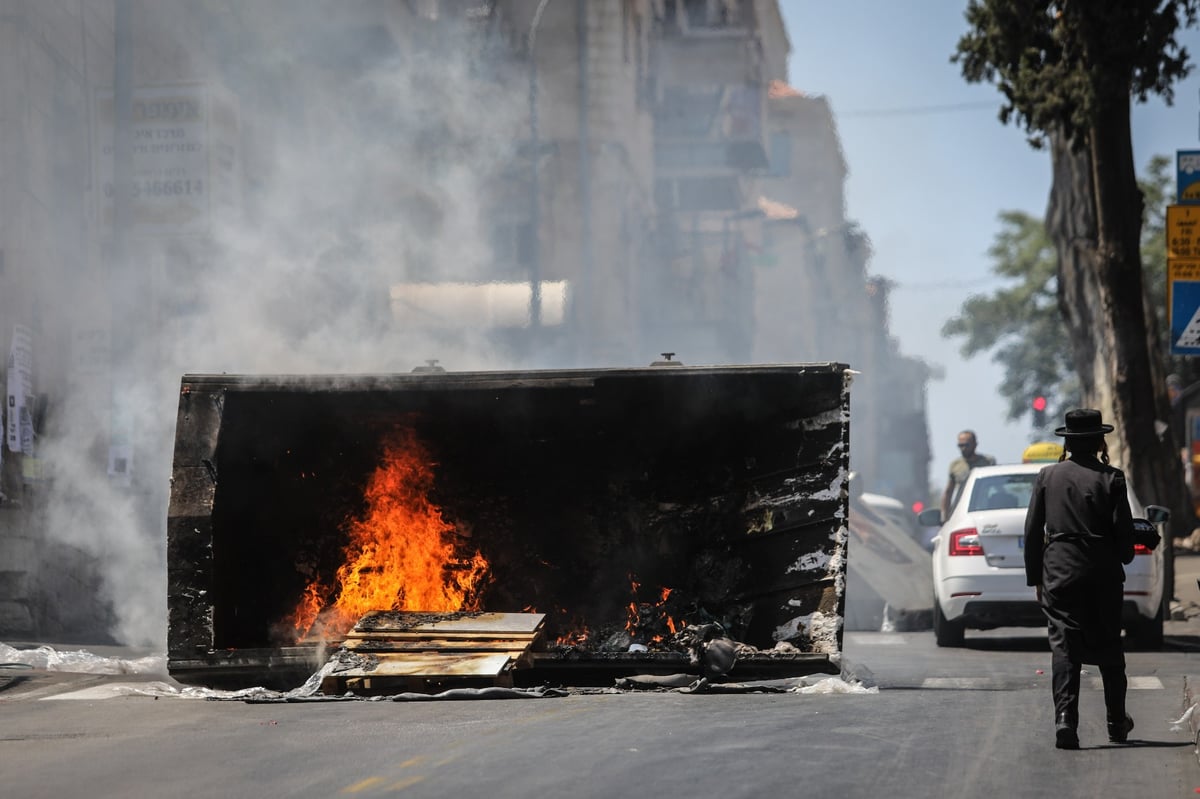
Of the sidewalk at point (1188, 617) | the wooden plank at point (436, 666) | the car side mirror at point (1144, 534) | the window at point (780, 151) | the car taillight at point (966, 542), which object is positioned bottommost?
the sidewalk at point (1188, 617)

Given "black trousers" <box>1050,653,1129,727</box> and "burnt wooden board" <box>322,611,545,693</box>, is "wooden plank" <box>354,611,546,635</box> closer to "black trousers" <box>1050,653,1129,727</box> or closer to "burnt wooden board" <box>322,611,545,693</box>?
"burnt wooden board" <box>322,611,545,693</box>

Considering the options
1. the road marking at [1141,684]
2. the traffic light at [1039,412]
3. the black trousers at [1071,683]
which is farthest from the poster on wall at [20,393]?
the traffic light at [1039,412]

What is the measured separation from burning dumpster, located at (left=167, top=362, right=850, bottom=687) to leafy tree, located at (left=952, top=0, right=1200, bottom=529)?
8.94 metres

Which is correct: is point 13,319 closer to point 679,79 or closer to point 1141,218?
point 1141,218

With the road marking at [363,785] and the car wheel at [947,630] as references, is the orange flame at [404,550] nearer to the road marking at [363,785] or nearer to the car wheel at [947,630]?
the road marking at [363,785]

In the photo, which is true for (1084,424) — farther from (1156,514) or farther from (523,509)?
(1156,514)

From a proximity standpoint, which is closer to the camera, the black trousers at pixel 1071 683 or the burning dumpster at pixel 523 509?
the black trousers at pixel 1071 683

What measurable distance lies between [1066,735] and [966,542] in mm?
6006

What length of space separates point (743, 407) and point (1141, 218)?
9.45 m

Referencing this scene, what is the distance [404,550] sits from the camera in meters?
10.2

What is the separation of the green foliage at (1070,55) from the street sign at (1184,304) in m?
4.66

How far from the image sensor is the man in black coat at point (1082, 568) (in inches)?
283

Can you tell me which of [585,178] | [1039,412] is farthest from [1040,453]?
[585,178]

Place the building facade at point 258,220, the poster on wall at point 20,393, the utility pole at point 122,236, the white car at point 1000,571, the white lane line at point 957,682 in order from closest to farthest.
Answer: the white lane line at point 957,682
the white car at point 1000,571
the poster on wall at point 20,393
the utility pole at point 122,236
the building facade at point 258,220
